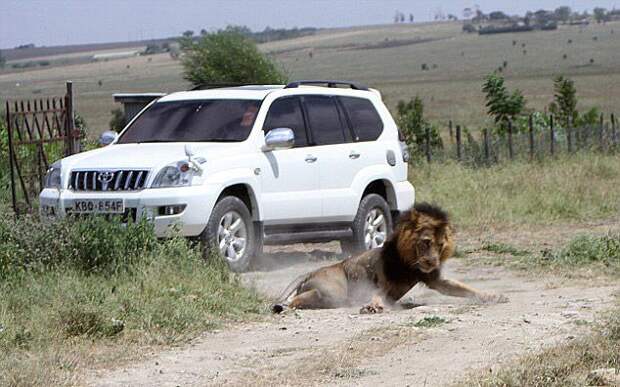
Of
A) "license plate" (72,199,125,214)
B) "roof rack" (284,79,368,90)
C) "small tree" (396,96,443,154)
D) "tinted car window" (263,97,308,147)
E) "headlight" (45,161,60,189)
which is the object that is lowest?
"small tree" (396,96,443,154)

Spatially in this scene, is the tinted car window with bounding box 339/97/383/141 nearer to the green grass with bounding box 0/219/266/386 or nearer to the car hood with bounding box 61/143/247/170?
the car hood with bounding box 61/143/247/170

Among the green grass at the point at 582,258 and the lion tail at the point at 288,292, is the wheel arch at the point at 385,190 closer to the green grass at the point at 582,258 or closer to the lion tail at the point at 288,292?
the green grass at the point at 582,258

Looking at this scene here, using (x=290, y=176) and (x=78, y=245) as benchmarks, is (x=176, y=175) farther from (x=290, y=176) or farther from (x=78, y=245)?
(x=290, y=176)

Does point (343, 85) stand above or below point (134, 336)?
above

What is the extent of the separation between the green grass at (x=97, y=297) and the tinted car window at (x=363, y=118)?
326cm

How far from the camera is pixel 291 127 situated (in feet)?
44.3

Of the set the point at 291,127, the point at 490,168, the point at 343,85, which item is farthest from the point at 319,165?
the point at 490,168

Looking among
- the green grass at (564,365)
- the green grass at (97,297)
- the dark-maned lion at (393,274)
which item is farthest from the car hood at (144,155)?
the green grass at (564,365)

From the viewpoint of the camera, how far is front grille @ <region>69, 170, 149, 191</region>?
11.9 m

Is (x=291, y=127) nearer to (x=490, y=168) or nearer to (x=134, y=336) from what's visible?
(x=134, y=336)

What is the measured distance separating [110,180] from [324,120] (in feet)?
9.18

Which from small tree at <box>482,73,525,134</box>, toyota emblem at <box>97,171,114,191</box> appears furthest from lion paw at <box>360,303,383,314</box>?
small tree at <box>482,73,525,134</box>

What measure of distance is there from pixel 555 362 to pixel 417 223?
8.69 feet

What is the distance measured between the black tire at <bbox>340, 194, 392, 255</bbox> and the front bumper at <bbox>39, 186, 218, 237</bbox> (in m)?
2.32
